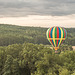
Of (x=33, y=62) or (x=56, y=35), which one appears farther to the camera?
(x=56, y=35)

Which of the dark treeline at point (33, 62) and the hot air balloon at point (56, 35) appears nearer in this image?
the dark treeline at point (33, 62)

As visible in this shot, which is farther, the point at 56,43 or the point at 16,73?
the point at 56,43

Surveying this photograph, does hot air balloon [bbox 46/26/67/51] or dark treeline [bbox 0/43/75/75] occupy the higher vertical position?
hot air balloon [bbox 46/26/67/51]

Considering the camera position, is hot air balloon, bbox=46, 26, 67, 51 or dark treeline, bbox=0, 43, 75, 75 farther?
hot air balloon, bbox=46, 26, 67, 51

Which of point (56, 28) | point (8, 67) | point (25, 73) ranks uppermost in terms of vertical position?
point (56, 28)

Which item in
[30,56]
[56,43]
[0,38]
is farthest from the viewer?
[0,38]

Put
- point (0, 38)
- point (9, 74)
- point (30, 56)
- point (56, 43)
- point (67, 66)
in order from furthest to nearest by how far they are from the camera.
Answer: point (0, 38), point (56, 43), point (30, 56), point (9, 74), point (67, 66)

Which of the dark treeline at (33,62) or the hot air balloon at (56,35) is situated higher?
the hot air balloon at (56,35)

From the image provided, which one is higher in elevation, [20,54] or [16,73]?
[20,54]

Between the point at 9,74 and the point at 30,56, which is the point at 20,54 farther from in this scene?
the point at 9,74

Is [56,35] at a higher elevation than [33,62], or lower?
higher

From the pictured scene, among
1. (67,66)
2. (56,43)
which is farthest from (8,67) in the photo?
(56,43)
